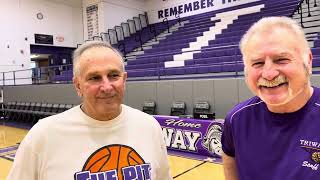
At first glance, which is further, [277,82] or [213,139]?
[213,139]

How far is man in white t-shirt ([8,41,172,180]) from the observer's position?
1326 millimetres

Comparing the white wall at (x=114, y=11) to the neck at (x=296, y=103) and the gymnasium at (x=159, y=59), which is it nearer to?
the gymnasium at (x=159, y=59)

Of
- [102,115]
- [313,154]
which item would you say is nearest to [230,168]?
[313,154]

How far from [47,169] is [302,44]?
1144 millimetres

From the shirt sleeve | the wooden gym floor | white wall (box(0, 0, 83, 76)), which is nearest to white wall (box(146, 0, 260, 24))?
white wall (box(0, 0, 83, 76))

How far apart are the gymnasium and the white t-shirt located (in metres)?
2.96

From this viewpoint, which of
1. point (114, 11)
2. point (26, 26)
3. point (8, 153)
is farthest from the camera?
point (114, 11)

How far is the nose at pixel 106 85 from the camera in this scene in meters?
1.32

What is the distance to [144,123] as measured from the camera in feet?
5.07

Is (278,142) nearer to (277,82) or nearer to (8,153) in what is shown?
(277,82)

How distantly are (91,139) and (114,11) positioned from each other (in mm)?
14040

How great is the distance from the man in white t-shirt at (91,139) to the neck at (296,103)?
25.0 inches

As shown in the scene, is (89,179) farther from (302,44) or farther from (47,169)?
(302,44)

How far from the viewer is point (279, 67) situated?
1055 millimetres
